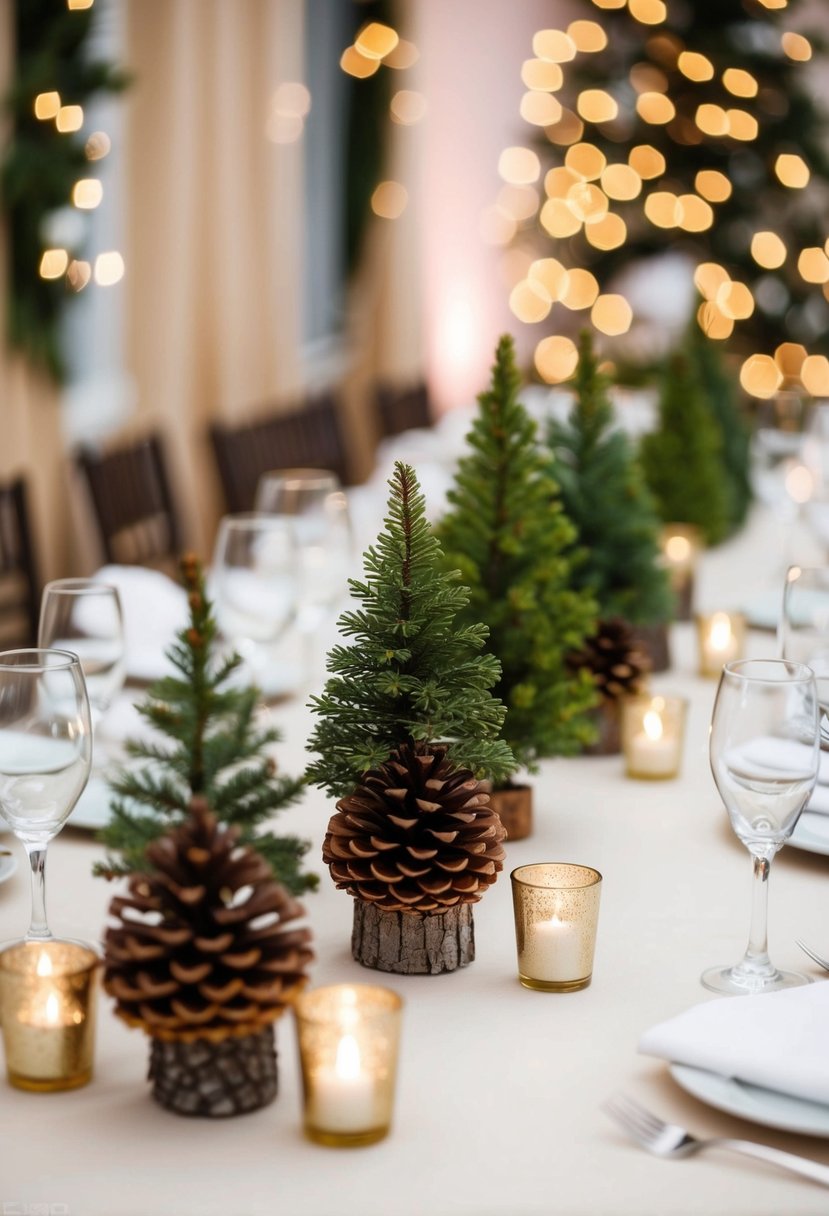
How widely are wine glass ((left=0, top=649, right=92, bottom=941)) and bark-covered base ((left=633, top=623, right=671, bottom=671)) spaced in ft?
2.98

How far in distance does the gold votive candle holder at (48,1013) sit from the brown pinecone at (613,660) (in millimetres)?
756

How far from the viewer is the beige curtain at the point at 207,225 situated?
4.08 meters

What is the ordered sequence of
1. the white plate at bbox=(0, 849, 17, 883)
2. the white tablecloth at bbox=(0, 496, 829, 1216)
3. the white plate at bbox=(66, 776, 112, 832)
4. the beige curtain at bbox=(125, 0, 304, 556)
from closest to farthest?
the white tablecloth at bbox=(0, 496, 829, 1216)
the white plate at bbox=(0, 849, 17, 883)
the white plate at bbox=(66, 776, 112, 832)
the beige curtain at bbox=(125, 0, 304, 556)

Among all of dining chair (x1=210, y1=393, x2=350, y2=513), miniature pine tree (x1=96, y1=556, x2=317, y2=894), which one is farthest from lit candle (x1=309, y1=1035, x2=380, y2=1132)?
dining chair (x1=210, y1=393, x2=350, y2=513)

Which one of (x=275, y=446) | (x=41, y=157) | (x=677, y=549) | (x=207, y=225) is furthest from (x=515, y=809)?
(x=207, y=225)

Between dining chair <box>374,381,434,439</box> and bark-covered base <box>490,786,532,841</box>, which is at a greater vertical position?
dining chair <box>374,381,434,439</box>

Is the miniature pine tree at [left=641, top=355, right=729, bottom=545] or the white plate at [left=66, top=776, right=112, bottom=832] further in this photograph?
the miniature pine tree at [left=641, top=355, right=729, bottom=545]

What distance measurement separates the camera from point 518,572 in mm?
1229

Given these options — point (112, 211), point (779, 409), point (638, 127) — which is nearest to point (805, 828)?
point (779, 409)

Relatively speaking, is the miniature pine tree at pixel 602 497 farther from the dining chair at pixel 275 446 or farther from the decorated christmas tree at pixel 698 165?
the decorated christmas tree at pixel 698 165

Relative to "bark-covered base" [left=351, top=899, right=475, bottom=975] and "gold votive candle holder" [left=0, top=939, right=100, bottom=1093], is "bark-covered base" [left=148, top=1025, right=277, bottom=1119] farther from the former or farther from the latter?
"bark-covered base" [left=351, top=899, right=475, bottom=975]

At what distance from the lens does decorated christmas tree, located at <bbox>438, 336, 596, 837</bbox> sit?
119cm

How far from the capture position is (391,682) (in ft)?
3.05

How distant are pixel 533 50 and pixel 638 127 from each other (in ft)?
4.01
